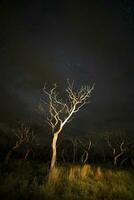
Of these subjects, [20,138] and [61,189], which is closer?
[61,189]

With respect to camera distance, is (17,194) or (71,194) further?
(71,194)

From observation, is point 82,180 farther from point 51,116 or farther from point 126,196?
point 51,116

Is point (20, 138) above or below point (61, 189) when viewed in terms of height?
above

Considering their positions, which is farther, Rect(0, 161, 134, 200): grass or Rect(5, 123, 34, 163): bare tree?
Rect(5, 123, 34, 163): bare tree

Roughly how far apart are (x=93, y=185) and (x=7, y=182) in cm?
506

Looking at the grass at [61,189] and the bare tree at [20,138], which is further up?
the bare tree at [20,138]

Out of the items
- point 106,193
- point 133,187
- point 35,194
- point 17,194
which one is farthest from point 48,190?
point 133,187

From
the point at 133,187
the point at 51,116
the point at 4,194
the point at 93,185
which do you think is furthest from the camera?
the point at 51,116

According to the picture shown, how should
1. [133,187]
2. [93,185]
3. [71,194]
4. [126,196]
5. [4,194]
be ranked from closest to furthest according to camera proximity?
[4,194]
[71,194]
[126,196]
[93,185]
[133,187]

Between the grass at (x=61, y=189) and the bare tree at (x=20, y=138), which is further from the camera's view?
the bare tree at (x=20, y=138)

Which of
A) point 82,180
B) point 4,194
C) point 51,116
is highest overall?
point 51,116

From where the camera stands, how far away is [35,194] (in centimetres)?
1184

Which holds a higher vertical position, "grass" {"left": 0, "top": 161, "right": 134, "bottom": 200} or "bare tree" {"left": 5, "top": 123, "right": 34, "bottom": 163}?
"bare tree" {"left": 5, "top": 123, "right": 34, "bottom": 163}

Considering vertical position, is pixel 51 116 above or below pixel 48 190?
above
